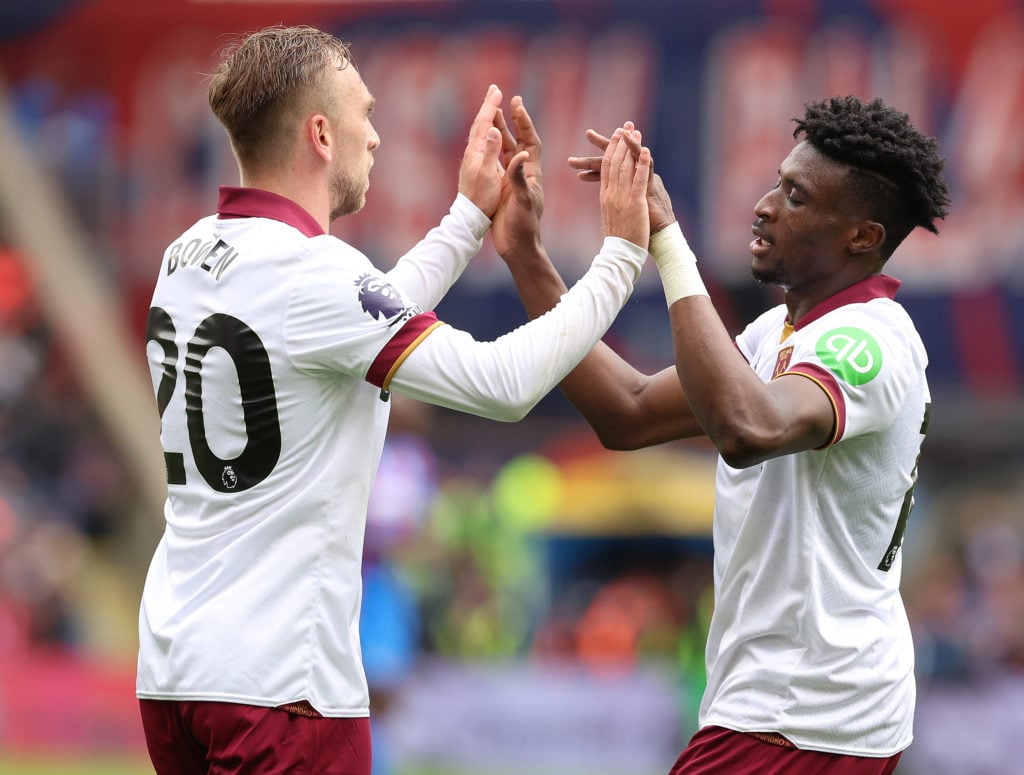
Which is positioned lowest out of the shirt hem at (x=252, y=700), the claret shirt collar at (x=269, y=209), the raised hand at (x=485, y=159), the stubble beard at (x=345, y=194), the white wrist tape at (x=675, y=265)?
the shirt hem at (x=252, y=700)

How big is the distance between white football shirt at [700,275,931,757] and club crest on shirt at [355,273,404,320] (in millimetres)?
979

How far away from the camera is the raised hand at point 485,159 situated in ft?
12.9

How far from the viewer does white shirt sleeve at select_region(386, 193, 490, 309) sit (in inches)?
151

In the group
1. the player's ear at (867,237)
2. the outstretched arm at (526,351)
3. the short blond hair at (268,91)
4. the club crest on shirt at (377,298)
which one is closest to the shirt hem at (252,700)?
the outstretched arm at (526,351)

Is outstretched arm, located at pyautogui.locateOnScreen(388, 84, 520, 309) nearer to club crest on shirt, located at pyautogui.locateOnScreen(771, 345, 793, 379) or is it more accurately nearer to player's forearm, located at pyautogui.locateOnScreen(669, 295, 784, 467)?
player's forearm, located at pyautogui.locateOnScreen(669, 295, 784, 467)

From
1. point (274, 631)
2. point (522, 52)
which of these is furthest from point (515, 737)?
point (522, 52)

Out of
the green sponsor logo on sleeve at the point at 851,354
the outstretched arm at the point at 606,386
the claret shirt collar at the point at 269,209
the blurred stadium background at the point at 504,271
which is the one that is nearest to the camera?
the claret shirt collar at the point at 269,209

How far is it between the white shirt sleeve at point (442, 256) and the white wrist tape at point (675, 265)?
535 mm

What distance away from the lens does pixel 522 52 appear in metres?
16.8

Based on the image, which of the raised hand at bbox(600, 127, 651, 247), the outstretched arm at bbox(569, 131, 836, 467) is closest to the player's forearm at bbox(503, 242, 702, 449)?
the raised hand at bbox(600, 127, 651, 247)

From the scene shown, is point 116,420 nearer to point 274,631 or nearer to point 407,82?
point 407,82

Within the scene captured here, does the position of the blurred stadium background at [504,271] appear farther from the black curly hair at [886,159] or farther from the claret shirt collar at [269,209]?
the claret shirt collar at [269,209]

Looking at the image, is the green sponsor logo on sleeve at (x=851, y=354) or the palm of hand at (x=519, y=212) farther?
the palm of hand at (x=519, y=212)

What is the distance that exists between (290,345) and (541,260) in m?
1.19
